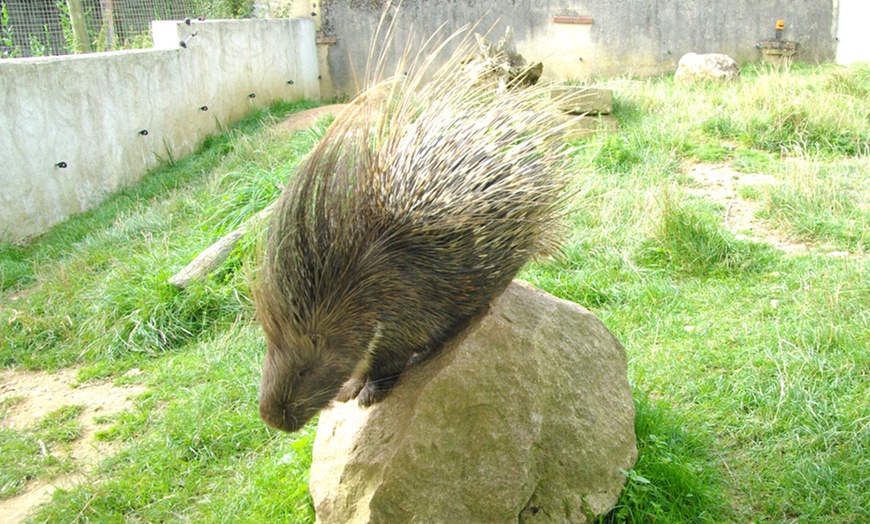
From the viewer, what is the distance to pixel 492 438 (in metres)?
2.51

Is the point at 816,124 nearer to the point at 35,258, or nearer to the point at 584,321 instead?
the point at 584,321

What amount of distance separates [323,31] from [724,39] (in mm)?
6361

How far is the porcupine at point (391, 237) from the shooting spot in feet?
7.48

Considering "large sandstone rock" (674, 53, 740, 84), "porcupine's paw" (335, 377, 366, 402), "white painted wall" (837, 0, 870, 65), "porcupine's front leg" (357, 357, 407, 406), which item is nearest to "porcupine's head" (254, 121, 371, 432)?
"porcupine's front leg" (357, 357, 407, 406)

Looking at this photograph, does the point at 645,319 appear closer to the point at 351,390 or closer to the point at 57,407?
the point at 351,390

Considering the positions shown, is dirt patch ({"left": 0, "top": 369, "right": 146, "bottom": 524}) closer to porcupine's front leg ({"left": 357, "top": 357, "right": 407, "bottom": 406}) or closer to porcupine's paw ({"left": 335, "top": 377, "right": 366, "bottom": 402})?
porcupine's paw ({"left": 335, "top": 377, "right": 366, "bottom": 402})

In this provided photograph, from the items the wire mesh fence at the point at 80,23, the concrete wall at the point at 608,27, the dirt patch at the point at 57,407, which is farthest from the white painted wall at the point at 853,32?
the dirt patch at the point at 57,407

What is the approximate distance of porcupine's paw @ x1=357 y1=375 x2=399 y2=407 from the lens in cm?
269

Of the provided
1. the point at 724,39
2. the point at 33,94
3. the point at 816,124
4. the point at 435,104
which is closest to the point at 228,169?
the point at 33,94

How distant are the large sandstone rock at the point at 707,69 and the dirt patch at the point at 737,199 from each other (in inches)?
144

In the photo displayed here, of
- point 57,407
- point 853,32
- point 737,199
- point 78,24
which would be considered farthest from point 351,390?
point 853,32

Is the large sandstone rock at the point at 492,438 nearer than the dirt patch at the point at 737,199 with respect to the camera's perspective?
Yes

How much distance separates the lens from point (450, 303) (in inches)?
101

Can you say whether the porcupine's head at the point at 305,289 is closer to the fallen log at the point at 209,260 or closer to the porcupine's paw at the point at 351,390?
the porcupine's paw at the point at 351,390
